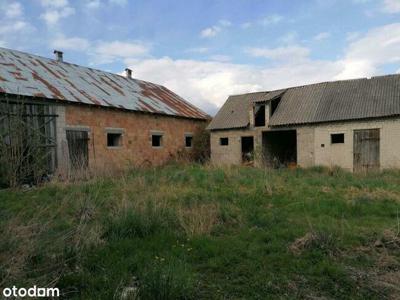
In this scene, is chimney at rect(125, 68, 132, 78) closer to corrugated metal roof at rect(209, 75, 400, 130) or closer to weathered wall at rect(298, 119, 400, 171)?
corrugated metal roof at rect(209, 75, 400, 130)

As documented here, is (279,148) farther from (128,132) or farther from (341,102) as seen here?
(128,132)

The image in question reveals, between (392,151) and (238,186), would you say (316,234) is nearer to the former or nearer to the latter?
(238,186)

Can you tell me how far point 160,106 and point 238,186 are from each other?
10.9 m

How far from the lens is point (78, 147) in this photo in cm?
1437

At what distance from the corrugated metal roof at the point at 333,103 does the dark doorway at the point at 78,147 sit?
7.94m

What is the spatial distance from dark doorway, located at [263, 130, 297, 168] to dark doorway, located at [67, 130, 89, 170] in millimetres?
9304

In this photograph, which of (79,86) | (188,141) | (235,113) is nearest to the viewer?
(79,86)

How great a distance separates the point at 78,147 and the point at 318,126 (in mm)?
11328

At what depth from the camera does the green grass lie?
3457 mm

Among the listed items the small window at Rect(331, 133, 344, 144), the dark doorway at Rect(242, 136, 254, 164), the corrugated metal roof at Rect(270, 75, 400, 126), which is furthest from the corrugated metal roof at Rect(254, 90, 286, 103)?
the small window at Rect(331, 133, 344, 144)

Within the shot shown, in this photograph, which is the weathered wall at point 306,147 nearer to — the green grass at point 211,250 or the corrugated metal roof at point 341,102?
the corrugated metal roof at point 341,102

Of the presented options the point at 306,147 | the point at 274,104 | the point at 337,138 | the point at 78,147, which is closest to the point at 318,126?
the point at 337,138

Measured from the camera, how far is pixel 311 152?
16.5 m

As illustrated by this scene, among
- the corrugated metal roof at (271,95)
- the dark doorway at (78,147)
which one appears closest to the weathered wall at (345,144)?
the corrugated metal roof at (271,95)
